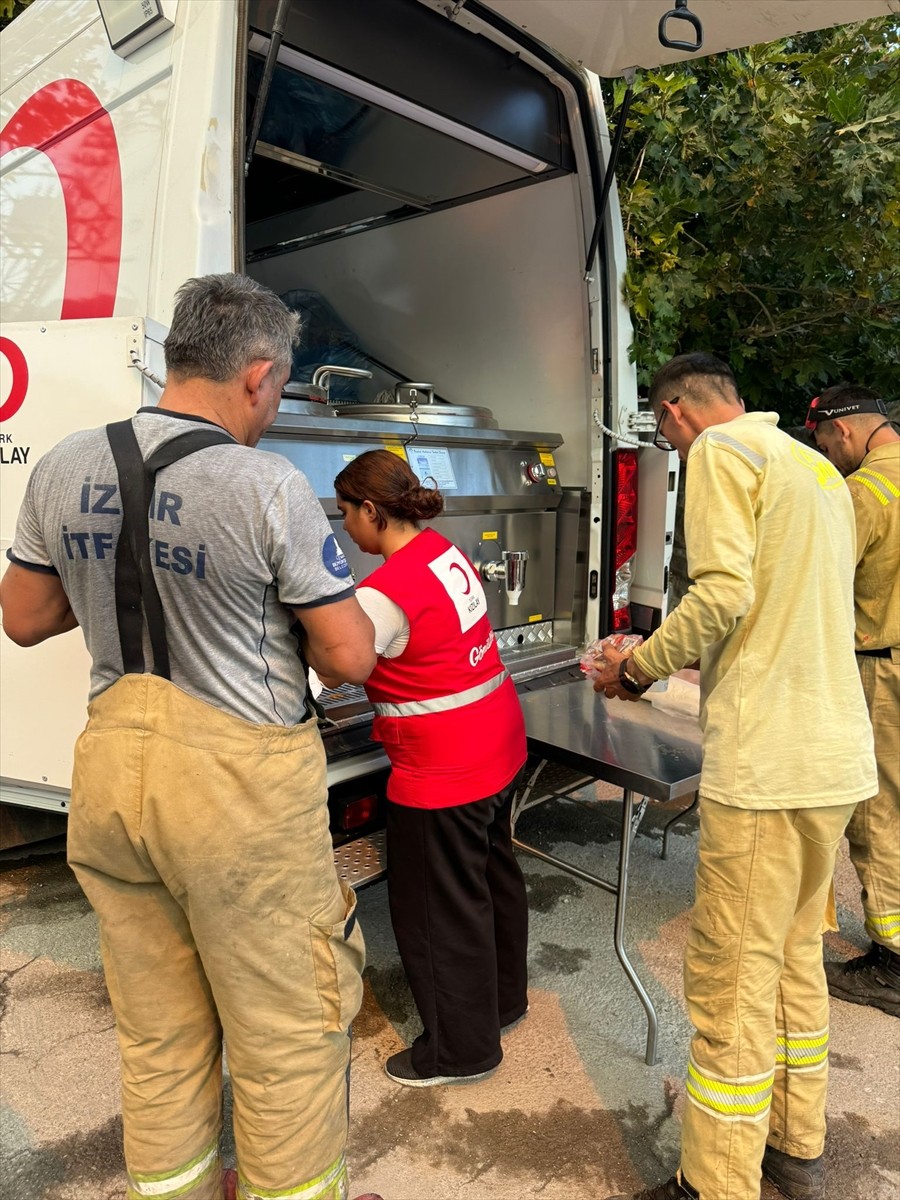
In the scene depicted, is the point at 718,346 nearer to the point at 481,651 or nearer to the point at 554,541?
the point at 554,541

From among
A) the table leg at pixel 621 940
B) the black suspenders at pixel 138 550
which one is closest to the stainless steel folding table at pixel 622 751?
the table leg at pixel 621 940

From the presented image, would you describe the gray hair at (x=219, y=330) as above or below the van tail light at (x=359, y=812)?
above

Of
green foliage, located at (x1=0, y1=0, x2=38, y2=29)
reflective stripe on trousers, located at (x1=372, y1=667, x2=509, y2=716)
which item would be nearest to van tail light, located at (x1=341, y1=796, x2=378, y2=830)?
reflective stripe on trousers, located at (x1=372, y1=667, x2=509, y2=716)

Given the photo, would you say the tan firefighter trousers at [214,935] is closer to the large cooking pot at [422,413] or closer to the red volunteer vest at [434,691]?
the red volunteer vest at [434,691]

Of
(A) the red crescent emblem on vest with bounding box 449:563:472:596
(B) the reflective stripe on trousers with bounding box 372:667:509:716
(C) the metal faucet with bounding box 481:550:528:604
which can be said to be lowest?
(B) the reflective stripe on trousers with bounding box 372:667:509:716

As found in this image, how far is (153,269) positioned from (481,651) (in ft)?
3.99

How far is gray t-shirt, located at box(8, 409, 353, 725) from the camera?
1.43 metres

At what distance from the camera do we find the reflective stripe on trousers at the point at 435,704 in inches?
86.8

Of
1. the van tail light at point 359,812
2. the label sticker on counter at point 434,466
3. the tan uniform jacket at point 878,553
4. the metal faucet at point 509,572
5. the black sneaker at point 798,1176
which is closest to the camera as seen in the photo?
the black sneaker at point 798,1176

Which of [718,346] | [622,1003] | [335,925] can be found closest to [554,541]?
[622,1003]

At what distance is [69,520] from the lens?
147 cm

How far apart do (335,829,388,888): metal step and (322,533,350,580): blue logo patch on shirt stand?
1.09 m

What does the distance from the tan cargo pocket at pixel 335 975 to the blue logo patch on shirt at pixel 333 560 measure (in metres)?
0.61

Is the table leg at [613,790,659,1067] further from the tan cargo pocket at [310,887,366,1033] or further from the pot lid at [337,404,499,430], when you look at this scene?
the pot lid at [337,404,499,430]
